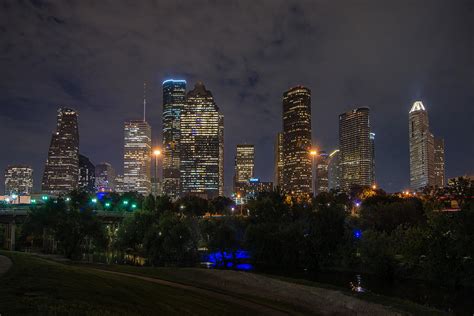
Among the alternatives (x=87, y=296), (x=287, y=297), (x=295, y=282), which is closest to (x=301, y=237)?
(x=295, y=282)

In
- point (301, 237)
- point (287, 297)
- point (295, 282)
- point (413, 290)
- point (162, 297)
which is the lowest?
point (413, 290)

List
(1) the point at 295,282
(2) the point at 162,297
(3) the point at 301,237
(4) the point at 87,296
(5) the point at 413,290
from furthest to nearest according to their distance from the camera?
(3) the point at 301,237
(5) the point at 413,290
(1) the point at 295,282
(2) the point at 162,297
(4) the point at 87,296

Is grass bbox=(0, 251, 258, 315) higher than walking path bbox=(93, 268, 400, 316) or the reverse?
higher

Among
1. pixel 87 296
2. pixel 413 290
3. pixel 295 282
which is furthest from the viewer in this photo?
pixel 413 290

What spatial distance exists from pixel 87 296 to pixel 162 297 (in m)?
6.42

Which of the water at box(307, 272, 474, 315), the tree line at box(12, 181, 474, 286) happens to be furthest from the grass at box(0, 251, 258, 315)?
the tree line at box(12, 181, 474, 286)

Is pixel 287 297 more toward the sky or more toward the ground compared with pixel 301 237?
more toward the ground

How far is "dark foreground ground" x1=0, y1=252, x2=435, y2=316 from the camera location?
64.1 feet

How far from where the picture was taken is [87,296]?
893 inches

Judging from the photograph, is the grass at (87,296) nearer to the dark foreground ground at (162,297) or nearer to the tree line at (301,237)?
the dark foreground ground at (162,297)

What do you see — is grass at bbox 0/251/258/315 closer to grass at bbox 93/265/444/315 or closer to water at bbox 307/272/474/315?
grass at bbox 93/265/444/315

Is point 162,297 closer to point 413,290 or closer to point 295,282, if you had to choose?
point 295,282

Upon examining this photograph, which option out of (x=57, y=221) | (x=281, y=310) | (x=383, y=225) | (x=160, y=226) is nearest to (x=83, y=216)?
(x=57, y=221)

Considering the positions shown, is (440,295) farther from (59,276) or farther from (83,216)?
(83,216)
